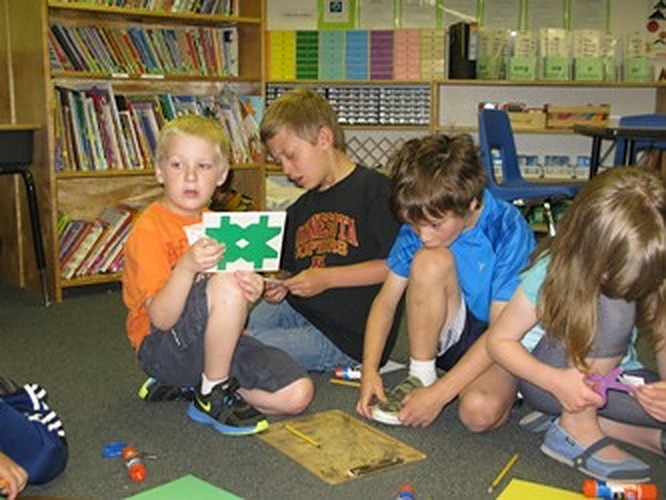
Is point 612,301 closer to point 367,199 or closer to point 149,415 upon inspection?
point 367,199

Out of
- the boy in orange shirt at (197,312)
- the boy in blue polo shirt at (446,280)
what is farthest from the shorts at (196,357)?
the boy in blue polo shirt at (446,280)

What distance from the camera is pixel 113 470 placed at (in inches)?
A: 61.4

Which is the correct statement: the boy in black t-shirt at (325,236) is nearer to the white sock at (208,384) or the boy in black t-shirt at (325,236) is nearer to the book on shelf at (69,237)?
the white sock at (208,384)

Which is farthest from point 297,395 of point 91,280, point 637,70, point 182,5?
point 637,70

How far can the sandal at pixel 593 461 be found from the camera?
1.53 metres

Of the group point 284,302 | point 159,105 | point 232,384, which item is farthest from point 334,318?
point 159,105

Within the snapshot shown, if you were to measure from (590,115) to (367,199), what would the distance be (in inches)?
110

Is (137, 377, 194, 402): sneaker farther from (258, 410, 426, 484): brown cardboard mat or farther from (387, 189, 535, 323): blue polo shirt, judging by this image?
(387, 189, 535, 323): blue polo shirt

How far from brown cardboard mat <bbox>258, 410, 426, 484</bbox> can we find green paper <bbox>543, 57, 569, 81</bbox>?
122 inches

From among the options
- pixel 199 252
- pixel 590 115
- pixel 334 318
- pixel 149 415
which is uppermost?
pixel 590 115

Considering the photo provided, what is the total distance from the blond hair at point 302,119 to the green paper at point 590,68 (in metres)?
2.67

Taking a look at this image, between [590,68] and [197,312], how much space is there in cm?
331

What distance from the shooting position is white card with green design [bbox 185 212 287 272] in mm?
1609

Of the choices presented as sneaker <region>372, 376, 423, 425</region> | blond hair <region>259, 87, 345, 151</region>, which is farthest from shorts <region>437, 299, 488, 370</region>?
blond hair <region>259, 87, 345, 151</region>
